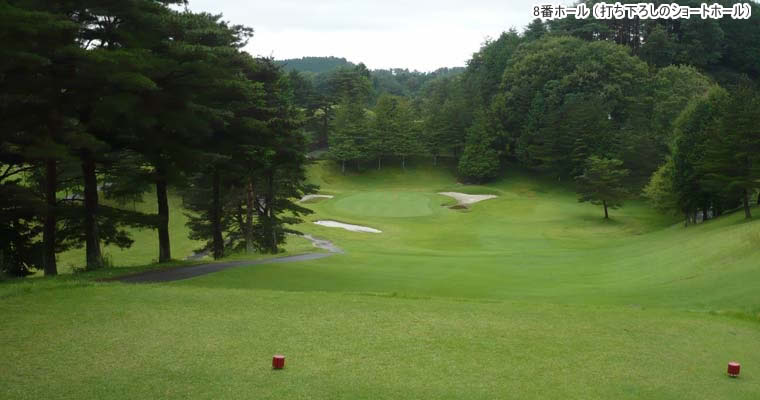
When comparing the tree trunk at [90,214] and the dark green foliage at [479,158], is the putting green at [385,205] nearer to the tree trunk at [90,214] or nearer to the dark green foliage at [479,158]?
the dark green foliage at [479,158]

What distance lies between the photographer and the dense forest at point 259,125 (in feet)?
61.9

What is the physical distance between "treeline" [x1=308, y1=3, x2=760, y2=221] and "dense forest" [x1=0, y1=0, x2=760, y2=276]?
0.28 metres

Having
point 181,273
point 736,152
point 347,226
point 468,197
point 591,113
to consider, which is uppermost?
point 591,113

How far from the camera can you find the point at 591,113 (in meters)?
72.9

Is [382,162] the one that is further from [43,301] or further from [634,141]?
[43,301]

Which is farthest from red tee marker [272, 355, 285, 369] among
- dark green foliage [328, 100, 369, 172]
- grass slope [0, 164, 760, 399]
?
dark green foliage [328, 100, 369, 172]

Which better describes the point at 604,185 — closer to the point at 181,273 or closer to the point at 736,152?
the point at 736,152

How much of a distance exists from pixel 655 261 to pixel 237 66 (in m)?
21.5

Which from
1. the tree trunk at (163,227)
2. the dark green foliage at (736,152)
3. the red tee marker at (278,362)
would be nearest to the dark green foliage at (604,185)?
the dark green foliage at (736,152)

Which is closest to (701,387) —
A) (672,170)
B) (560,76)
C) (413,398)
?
(413,398)

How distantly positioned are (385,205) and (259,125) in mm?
35897

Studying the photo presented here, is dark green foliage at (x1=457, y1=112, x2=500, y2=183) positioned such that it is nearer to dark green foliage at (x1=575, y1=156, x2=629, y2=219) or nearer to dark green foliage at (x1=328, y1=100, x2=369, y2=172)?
dark green foliage at (x1=328, y1=100, x2=369, y2=172)

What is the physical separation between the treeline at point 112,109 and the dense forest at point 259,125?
0.22ft

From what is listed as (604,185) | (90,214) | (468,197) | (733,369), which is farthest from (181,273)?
(468,197)
